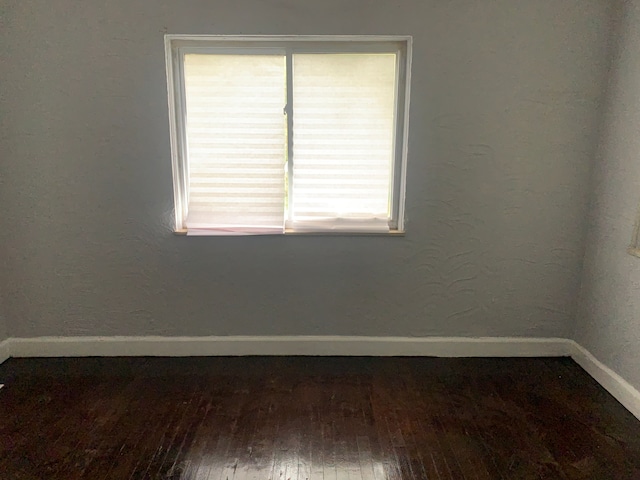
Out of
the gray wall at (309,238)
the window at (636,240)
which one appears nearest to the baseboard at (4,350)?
the gray wall at (309,238)

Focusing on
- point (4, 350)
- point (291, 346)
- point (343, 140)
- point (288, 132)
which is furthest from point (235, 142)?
point (4, 350)

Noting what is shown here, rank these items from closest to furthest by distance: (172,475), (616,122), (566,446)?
(172,475) → (566,446) → (616,122)

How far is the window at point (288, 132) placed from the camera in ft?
8.17

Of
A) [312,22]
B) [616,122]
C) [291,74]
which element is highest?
[312,22]

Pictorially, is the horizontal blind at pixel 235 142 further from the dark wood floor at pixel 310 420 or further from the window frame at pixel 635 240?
the window frame at pixel 635 240

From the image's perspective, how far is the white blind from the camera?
2.51 meters

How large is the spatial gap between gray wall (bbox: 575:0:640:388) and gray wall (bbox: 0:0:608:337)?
0.10m

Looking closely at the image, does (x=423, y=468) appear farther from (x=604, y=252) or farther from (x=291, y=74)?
(x=291, y=74)

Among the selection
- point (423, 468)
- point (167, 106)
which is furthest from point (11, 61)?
point (423, 468)

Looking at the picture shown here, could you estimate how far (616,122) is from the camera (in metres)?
2.38

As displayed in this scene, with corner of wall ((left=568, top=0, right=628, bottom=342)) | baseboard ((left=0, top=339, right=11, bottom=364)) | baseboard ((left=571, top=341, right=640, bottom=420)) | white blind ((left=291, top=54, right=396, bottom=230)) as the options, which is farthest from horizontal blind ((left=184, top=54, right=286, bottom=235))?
baseboard ((left=571, top=341, right=640, bottom=420))

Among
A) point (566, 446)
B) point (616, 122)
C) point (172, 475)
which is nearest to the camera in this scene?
point (172, 475)

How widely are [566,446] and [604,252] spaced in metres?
1.09

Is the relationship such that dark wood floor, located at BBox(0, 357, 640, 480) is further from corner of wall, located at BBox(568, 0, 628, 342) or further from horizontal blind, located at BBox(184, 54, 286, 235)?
horizontal blind, located at BBox(184, 54, 286, 235)
